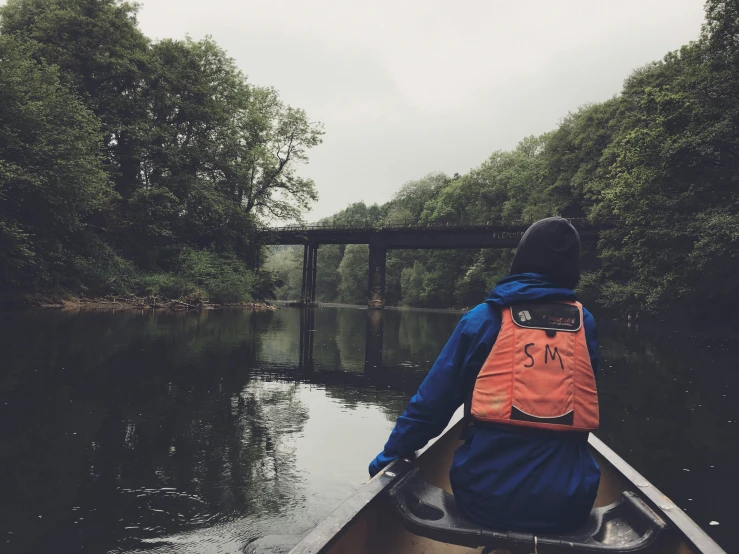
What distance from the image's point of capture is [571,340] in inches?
91.7

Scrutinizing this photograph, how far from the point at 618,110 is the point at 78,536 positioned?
43.0 metres

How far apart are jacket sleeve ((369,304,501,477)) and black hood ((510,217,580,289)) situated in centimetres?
31

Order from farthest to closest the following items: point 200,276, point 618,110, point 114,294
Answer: point 618,110 < point 200,276 < point 114,294

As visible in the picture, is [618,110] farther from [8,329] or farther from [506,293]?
[506,293]

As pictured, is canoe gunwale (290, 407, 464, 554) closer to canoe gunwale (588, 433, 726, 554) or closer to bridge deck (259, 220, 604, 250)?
canoe gunwale (588, 433, 726, 554)

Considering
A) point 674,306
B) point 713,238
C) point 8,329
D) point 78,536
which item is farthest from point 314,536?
point 674,306

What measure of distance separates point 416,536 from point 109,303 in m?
28.5

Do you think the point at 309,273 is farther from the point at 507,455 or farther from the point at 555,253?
the point at 507,455

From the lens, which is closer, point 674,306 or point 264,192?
point 674,306

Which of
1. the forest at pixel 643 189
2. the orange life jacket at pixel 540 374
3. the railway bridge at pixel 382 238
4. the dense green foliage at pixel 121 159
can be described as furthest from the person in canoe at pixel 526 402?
the railway bridge at pixel 382 238

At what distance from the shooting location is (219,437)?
609 cm

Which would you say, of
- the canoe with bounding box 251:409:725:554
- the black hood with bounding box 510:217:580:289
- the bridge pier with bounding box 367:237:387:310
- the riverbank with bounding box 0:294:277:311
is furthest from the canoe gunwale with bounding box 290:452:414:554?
the bridge pier with bounding box 367:237:387:310

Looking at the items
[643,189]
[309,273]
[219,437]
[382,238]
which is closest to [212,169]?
[382,238]

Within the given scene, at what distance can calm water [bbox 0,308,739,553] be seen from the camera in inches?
158
